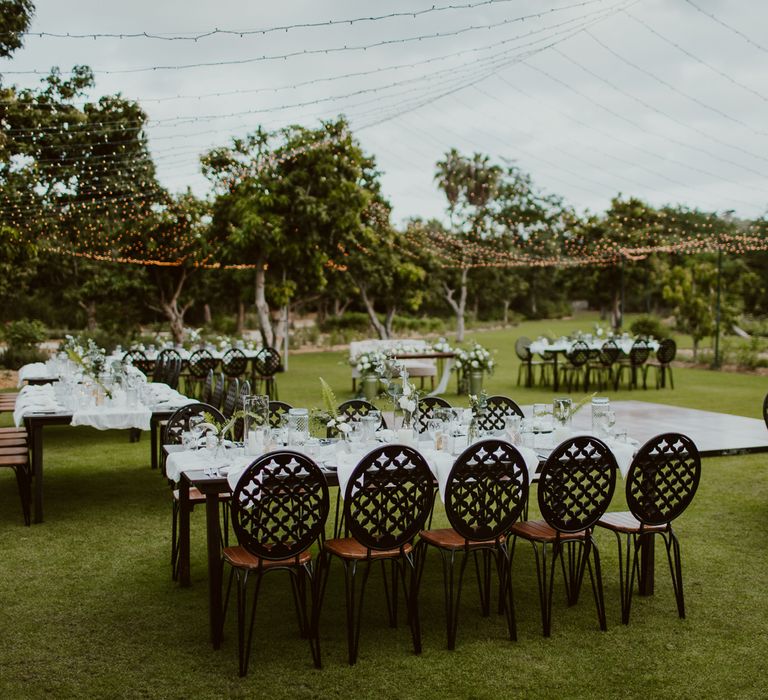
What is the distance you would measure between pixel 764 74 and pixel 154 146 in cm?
878

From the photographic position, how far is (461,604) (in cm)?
439

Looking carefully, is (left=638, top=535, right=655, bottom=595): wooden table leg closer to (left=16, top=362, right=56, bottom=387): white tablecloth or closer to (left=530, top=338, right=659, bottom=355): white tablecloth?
(left=16, top=362, right=56, bottom=387): white tablecloth

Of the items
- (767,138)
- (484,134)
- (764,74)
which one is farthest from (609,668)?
(484,134)

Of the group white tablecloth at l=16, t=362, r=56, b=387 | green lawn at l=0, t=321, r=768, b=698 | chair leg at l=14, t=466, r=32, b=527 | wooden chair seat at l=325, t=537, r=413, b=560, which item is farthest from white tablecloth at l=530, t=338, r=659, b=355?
wooden chair seat at l=325, t=537, r=413, b=560

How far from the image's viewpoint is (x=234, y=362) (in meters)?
12.9

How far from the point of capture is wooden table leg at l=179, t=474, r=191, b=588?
452cm

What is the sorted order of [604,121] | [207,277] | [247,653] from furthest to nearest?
[207,277] → [604,121] → [247,653]

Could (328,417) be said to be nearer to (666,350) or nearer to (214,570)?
(214,570)

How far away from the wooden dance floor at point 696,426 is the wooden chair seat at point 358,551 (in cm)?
464

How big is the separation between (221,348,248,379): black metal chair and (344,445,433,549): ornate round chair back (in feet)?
30.2

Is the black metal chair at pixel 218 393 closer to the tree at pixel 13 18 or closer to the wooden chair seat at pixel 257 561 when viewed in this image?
the wooden chair seat at pixel 257 561

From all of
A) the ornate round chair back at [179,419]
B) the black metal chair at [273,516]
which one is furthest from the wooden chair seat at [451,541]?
the ornate round chair back at [179,419]

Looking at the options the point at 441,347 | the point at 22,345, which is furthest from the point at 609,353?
the point at 22,345

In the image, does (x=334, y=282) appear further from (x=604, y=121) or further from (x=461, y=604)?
(x=461, y=604)
